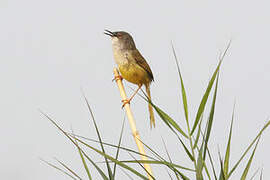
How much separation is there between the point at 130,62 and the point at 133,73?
133mm

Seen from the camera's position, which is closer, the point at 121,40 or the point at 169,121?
the point at 169,121

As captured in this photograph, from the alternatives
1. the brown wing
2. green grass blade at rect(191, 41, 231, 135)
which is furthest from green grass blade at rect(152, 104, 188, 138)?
the brown wing

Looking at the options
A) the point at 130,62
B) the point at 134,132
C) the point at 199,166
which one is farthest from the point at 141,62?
the point at 199,166

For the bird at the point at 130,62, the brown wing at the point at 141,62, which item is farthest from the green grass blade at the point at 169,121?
the brown wing at the point at 141,62

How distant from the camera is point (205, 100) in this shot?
235 centimetres

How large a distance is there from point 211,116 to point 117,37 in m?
2.44

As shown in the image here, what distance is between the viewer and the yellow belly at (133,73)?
428 centimetres

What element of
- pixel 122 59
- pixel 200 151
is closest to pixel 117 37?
pixel 122 59

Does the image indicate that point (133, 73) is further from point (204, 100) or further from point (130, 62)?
point (204, 100)

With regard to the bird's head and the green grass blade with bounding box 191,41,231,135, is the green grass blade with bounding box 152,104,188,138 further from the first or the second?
the bird's head

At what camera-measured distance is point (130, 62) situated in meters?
4.35

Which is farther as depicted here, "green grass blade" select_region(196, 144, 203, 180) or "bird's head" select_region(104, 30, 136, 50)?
"bird's head" select_region(104, 30, 136, 50)

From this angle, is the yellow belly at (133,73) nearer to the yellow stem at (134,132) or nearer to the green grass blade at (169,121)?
the yellow stem at (134,132)

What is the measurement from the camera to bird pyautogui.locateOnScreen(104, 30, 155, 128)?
430 cm
